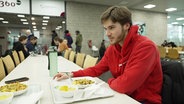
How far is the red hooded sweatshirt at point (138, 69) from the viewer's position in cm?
106

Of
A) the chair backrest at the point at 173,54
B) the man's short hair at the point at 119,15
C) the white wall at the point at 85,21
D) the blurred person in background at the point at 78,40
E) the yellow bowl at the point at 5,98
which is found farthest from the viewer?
the white wall at the point at 85,21

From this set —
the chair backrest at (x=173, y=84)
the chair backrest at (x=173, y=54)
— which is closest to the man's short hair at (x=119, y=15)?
the chair backrest at (x=173, y=84)

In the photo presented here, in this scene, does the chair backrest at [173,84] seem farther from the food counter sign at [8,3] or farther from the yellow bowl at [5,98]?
the food counter sign at [8,3]

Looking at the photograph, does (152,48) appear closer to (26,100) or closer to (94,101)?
(94,101)

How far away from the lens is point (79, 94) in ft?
3.22

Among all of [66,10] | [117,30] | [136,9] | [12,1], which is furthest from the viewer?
[136,9]

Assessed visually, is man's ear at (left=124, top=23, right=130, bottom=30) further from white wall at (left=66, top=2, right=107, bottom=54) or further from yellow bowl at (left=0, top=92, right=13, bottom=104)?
white wall at (left=66, top=2, right=107, bottom=54)

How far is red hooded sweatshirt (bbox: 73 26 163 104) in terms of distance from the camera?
3.46 ft

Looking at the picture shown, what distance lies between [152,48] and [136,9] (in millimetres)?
8686

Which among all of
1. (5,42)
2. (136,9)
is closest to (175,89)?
(136,9)

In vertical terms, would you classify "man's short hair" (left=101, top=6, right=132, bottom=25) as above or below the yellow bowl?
above

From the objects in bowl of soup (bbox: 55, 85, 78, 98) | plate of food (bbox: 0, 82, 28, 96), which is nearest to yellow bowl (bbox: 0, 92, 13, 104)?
plate of food (bbox: 0, 82, 28, 96)

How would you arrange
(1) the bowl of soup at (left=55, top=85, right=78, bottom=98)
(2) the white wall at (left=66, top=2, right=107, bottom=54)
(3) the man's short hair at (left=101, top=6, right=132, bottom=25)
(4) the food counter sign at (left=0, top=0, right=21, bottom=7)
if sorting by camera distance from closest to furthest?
(1) the bowl of soup at (left=55, top=85, right=78, bottom=98), (3) the man's short hair at (left=101, top=6, right=132, bottom=25), (4) the food counter sign at (left=0, top=0, right=21, bottom=7), (2) the white wall at (left=66, top=2, right=107, bottom=54)

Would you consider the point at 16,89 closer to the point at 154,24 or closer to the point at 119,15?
the point at 119,15
